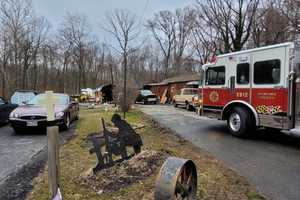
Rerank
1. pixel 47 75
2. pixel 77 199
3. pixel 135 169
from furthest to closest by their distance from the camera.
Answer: pixel 47 75, pixel 135 169, pixel 77 199

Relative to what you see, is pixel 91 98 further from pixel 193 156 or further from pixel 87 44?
pixel 193 156

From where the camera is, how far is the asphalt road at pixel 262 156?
183 inches

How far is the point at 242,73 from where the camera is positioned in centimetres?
941

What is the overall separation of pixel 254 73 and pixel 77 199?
695 centimetres

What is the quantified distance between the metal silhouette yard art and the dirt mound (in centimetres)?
15

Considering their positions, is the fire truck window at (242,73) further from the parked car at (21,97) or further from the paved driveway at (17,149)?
the parked car at (21,97)

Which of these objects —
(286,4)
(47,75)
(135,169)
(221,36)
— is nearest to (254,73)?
(135,169)

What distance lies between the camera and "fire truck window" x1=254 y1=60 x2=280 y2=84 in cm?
820

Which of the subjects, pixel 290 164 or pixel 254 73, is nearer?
pixel 290 164

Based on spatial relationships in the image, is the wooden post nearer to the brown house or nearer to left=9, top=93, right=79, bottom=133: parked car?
left=9, top=93, right=79, bottom=133: parked car

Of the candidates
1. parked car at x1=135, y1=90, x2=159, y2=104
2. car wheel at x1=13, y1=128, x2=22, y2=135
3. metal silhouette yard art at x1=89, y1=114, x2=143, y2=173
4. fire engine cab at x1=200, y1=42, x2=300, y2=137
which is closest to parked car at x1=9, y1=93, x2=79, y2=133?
car wheel at x1=13, y1=128, x2=22, y2=135

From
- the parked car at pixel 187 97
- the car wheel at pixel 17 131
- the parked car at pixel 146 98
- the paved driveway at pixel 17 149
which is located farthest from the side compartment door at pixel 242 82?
the parked car at pixel 146 98

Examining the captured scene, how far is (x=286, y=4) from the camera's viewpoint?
77.4 ft

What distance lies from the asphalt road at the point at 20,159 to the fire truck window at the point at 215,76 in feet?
17.8
